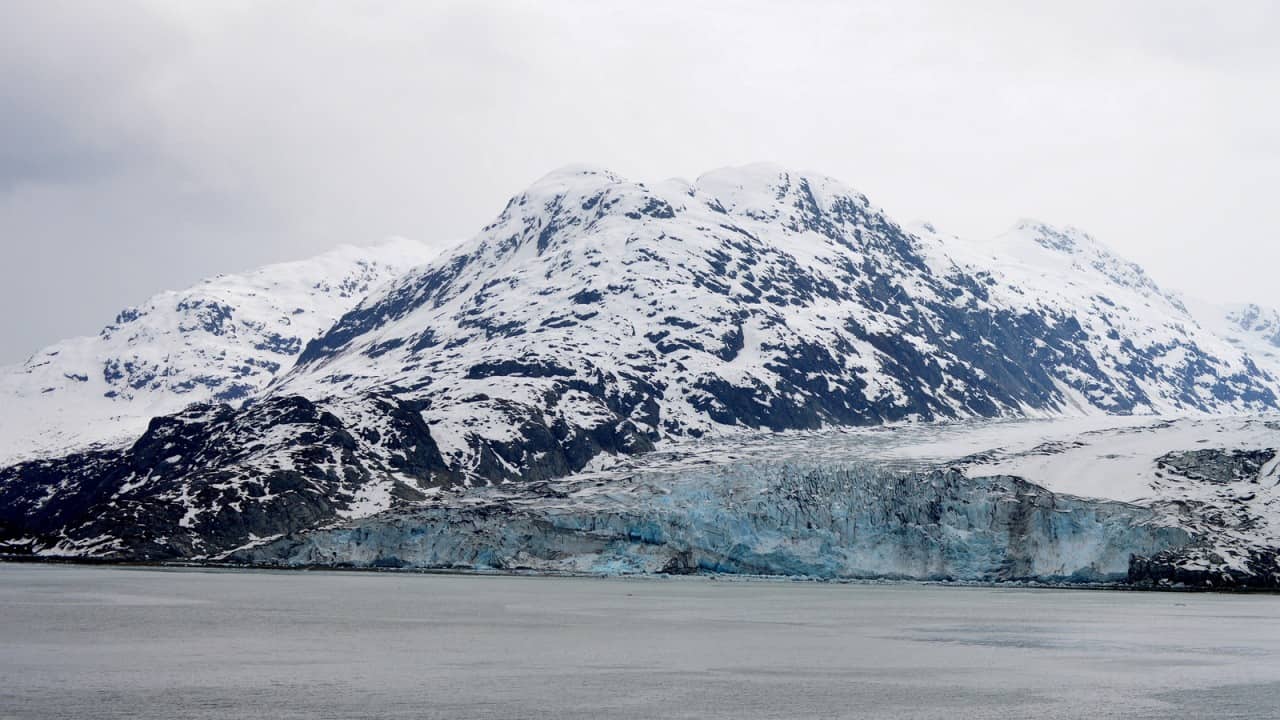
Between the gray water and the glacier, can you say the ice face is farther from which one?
the gray water

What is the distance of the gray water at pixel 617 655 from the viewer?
68438 millimetres

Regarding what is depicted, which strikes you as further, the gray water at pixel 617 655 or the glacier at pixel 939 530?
the glacier at pixel 939 530

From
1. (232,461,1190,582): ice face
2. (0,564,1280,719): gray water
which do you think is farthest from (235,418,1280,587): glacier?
(0,564,1280,719): gray water

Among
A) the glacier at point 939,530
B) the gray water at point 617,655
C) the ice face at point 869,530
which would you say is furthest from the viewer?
the ice face at point 869,530

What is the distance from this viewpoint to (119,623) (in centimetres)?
10812

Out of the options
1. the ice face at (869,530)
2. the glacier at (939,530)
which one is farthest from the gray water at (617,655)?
the ice face at (869,530)

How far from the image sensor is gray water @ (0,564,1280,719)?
6844 cm

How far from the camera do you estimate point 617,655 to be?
299 feet

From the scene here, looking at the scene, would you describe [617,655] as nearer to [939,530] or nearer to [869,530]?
[869,530]

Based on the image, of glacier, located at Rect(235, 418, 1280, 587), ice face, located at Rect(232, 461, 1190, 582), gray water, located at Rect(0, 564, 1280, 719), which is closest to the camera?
gray water, located at Rect(0, 564, 1280, 719)

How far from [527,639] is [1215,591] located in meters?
109

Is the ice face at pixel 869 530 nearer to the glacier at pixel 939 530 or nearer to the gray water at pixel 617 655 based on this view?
the glacier at pixel 939 530

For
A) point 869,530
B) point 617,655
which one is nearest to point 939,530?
point 869,530

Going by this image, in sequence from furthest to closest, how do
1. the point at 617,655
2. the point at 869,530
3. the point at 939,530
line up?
the point at 869,530
the point at 939,530
the point at 617,655
